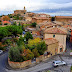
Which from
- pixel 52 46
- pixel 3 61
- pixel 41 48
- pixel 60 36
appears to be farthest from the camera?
pixel 60 36

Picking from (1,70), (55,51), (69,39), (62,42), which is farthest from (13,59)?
(69,39)

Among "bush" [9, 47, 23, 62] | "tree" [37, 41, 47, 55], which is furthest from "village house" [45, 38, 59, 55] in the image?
"bush" [9, 47, 23, 62]

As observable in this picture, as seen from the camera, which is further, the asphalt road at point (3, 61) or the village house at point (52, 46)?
the village house at point (52, 46)

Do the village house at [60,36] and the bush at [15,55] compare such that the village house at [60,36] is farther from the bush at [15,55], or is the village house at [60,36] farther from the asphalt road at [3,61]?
the asphalt road at [3,61]

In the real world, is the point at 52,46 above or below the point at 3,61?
above

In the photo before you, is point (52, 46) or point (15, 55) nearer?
point (15, 55)

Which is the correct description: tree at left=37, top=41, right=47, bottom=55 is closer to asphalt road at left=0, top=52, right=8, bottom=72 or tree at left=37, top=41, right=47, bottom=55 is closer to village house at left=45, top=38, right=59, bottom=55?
village house at left=45, top=38, right=59, bottom=55

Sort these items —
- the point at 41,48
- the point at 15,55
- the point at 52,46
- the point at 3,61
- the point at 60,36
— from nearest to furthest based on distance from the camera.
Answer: the point at 15,55, the point at 3,61, the point at 41,48, the point at 52,46, the point at 60,36

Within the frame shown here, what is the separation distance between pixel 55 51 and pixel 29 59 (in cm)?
856

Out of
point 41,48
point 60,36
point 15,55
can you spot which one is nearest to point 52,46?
point 41,48

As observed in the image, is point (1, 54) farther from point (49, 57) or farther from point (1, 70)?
point (49, 57)

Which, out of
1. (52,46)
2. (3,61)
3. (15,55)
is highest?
(15,55)

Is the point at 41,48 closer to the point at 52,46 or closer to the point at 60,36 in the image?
the point at 52,46

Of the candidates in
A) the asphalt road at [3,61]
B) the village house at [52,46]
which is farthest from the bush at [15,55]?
the village house at [52,46]
